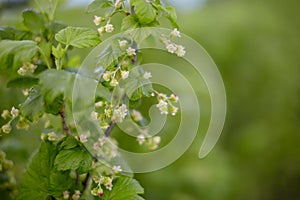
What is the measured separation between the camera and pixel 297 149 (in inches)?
78.2

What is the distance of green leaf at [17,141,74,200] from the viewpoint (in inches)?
26.2

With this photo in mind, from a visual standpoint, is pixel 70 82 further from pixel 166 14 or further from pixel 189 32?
pixel 189 32

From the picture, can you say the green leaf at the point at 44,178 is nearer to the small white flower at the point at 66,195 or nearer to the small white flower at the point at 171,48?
the small white flower at the point at 66,195

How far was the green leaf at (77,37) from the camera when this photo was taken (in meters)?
0.61

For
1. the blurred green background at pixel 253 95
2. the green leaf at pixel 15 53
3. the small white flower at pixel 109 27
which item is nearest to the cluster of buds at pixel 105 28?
the small white flower at pixel 109 27

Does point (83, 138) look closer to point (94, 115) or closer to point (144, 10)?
point (94, 115)

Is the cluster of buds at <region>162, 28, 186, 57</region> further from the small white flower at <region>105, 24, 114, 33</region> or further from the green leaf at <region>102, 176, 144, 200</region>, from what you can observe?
the green leaf at <region>102, 176, 144, 200</region>

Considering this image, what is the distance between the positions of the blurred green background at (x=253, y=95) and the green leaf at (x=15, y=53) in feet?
3.76

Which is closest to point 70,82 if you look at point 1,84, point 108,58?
point 108,58

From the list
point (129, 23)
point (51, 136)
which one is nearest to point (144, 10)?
point (129, 23)

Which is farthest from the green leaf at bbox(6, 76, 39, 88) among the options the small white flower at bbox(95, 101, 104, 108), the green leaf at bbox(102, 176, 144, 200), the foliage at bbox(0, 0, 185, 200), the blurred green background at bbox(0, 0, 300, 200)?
the blurred green background at bbox(0, 0, 300, 200)

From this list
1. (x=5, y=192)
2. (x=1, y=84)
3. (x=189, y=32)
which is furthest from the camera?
(x=189, y=32)

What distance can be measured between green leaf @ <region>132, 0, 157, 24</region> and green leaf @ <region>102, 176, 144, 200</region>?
25cm

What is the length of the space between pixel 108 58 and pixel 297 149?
159cm
